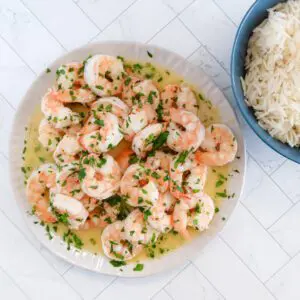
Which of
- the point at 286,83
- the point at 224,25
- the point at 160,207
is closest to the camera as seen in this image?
the point at 286,83

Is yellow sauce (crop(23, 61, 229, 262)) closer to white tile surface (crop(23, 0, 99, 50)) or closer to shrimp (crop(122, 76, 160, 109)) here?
shrimp (crop(122, 76, 160, 109))

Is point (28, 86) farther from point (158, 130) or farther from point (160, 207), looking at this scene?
point (160, 207)

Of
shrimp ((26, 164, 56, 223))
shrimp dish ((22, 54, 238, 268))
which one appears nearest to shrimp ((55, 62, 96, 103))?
shrimp dish ((22, 54, 238, 268))

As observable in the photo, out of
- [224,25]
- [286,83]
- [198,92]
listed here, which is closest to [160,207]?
[198,92]

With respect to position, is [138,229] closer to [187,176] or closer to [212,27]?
[187,176]

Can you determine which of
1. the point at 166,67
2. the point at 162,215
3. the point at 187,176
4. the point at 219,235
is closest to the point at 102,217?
the point at 162,215

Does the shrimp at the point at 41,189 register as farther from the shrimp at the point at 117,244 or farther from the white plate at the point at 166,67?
the shrimp at the point at 117,244
